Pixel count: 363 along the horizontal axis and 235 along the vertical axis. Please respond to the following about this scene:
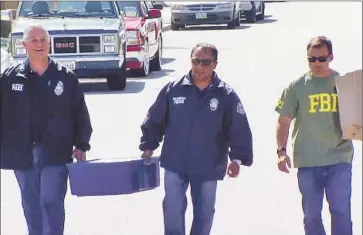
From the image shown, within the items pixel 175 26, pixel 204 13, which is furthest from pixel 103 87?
pixel 175 26

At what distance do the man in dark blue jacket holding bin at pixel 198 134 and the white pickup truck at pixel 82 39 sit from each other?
418 inches

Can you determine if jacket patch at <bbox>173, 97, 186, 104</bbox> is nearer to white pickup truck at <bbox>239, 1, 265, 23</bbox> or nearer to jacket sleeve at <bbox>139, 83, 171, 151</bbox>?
jacket sleeve at <bbox>139, 83, 171, 151</bbox>

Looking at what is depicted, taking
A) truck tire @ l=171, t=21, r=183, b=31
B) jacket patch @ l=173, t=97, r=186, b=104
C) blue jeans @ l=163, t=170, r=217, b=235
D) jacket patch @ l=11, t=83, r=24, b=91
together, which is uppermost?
jacket patch @ l=11, t=83, r=24, b=91

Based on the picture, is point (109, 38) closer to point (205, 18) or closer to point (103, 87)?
point (103, 87)

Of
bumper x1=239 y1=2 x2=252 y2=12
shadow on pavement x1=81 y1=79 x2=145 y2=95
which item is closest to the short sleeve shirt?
shadow on pavement x1=81 y1=79 x2=145 y2=95

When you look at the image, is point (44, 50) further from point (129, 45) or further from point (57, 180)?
point (129, 45)

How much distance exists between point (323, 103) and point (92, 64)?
1098cm

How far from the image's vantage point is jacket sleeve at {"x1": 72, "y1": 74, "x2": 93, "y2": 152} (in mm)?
6199

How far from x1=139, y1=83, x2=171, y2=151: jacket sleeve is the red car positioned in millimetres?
12122

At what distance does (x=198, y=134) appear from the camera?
5.90 metres

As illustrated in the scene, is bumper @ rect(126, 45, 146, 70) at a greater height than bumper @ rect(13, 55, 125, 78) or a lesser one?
lesser

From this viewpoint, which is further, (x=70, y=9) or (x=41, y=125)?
(x=70, y=9)

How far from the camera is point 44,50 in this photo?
6.07 metres

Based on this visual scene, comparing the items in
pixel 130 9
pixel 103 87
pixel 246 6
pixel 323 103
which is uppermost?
pixel 323 103
